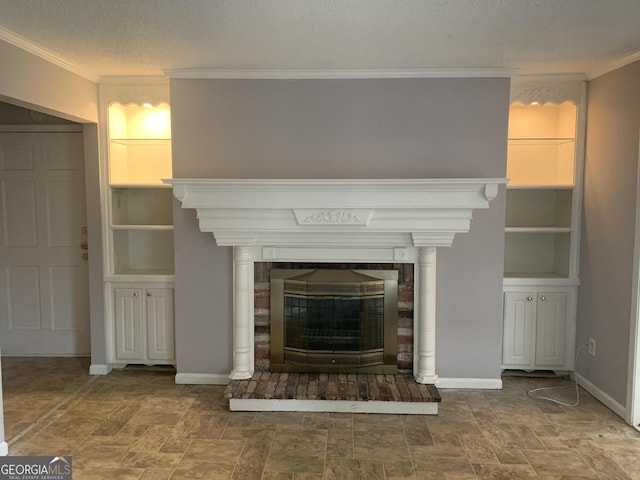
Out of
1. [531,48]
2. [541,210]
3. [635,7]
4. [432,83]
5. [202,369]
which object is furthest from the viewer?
[541,210]

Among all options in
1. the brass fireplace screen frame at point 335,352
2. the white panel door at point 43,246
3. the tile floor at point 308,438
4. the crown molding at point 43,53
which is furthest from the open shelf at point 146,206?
the tile floor at point 308,438

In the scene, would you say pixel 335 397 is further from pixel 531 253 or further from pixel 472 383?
pixel 531 253

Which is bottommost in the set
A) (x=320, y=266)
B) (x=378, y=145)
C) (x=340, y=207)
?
(x=320, y=266)

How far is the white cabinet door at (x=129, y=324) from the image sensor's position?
3826mm

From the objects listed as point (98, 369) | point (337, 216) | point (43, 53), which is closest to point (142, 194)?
point (43, 53)

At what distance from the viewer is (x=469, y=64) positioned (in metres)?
3.24

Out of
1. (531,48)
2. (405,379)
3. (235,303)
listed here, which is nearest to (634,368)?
(405,379)

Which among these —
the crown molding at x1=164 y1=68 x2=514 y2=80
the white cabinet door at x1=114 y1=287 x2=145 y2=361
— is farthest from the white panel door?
the crown molding at x1=164 y1=68 x2=514 y2=80

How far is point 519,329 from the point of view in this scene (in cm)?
374

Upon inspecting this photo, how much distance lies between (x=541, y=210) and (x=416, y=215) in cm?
137

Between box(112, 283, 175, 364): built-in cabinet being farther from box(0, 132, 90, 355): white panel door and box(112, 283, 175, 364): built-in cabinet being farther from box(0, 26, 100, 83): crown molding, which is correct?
box(0, 26, 100, 83): crown molding

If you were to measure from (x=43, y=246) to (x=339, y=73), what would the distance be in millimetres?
2910

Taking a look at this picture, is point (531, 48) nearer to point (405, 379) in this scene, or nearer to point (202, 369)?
point (405, 379)

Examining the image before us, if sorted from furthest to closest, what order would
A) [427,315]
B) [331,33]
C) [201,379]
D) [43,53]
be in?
[201,379] → [427,315] → [43,53] → [331,33]
